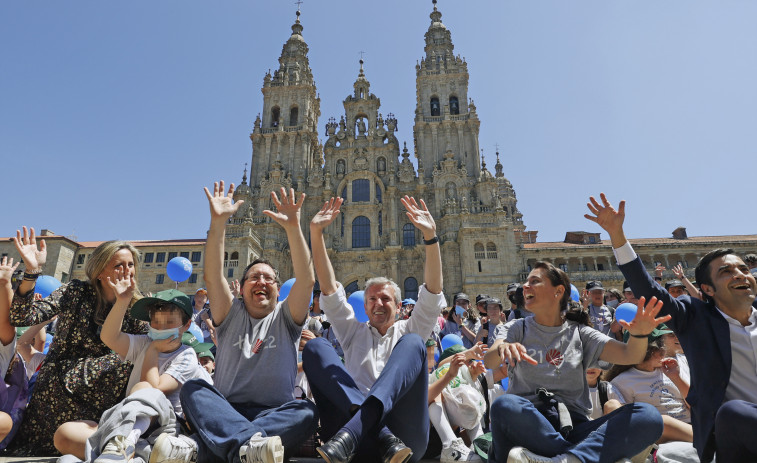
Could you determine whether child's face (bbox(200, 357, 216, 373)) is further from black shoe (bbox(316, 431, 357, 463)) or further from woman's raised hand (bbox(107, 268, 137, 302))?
black shoe (bbox(316, 431, 357, 463))

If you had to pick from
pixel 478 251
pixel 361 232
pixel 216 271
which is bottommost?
pixel 216 271

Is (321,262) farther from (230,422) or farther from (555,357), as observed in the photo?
(555,357)

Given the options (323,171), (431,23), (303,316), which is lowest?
(303,316)

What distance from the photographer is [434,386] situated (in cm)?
397

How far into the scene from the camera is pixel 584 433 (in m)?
3.18

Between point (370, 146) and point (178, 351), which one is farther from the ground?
point (370, 146)

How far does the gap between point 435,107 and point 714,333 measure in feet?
127

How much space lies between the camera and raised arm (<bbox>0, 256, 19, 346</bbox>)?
3.91m

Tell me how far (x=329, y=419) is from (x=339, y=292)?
109 centimetres

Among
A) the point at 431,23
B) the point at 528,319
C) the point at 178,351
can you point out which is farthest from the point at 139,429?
the point at 431,23

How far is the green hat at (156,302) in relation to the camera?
393cm

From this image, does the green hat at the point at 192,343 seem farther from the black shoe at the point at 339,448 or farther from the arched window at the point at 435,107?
the arched window at the point at 435,107

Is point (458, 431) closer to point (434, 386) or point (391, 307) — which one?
point (434, 386)

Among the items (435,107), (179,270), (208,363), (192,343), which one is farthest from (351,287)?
(192,343)
